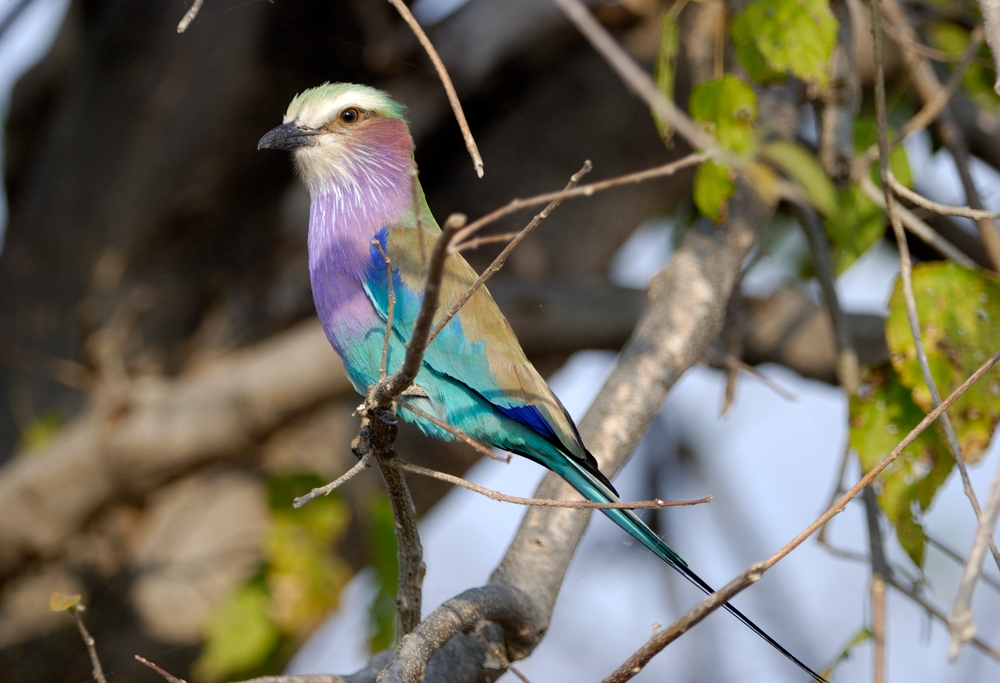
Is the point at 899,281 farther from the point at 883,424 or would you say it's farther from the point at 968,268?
the point at 883,424

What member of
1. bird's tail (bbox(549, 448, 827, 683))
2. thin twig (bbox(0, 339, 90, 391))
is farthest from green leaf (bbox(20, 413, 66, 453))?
bird's tail (bbox(549, 448, 827, 683))

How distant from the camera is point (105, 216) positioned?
15.8 feet

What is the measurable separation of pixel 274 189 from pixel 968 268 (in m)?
3.29

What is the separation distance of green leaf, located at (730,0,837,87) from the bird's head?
3.38 feet

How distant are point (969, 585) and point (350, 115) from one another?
6.08ft

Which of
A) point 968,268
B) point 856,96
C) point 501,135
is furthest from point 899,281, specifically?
point 501,135

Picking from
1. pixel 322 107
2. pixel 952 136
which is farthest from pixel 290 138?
pixel 952 136

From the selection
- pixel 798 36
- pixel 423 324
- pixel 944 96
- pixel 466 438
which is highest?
pixel 423 324

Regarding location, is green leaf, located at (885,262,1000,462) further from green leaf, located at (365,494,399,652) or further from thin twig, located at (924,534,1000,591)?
green leaf, located at (365,494,399,652)

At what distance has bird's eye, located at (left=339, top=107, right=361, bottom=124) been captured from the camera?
8.36 feet

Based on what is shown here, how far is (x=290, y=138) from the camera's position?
2.50 meters

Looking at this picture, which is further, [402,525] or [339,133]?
[339,133]

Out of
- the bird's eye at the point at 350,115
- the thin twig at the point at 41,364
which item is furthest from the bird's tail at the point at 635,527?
the thin twig at the point at 41,364

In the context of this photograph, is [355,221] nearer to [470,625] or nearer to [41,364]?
[470,625]
